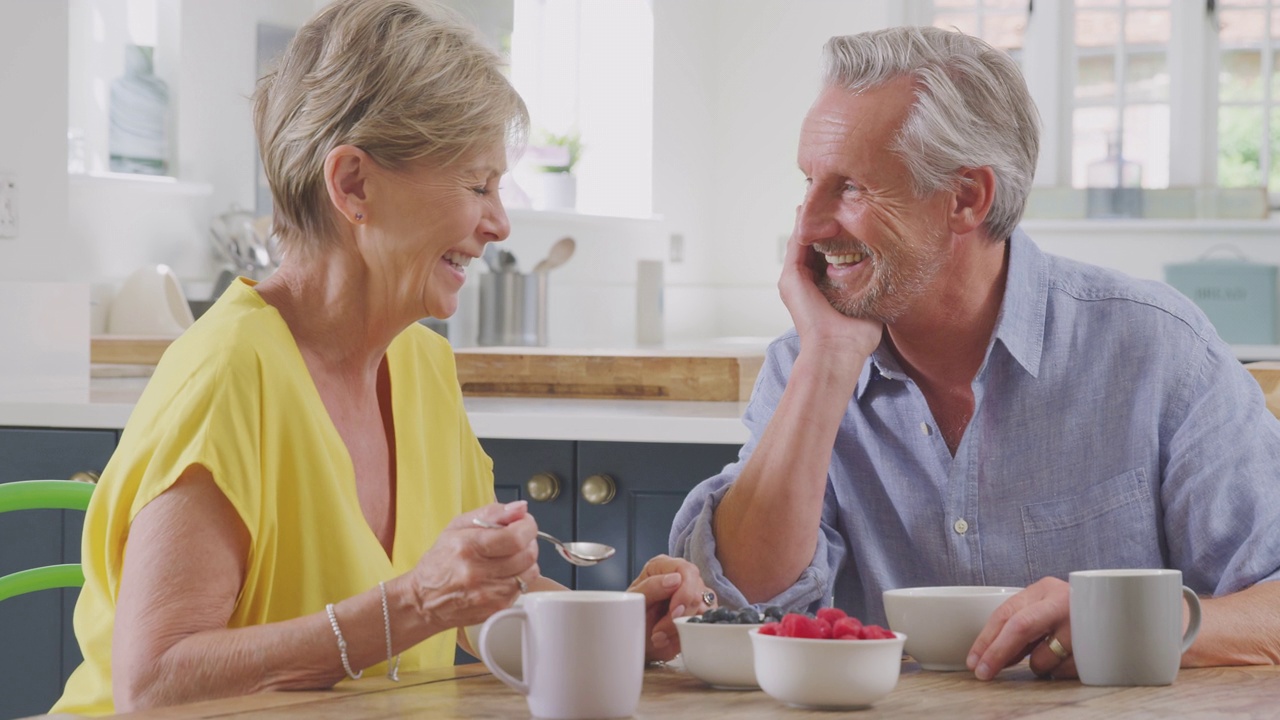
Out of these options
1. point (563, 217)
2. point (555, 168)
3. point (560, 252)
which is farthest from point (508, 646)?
point (555, 168)

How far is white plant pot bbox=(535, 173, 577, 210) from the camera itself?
16.1 ft

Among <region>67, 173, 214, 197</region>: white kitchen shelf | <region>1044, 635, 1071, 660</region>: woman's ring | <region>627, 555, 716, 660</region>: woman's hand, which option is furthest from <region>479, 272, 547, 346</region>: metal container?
<region>1044, 635, 1071, 660</region>: woman's ring

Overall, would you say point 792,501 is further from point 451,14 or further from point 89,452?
point 89,452

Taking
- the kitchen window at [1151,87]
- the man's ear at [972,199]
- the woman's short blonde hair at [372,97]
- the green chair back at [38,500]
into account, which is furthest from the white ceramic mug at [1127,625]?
the kitchen window at [1151,87]

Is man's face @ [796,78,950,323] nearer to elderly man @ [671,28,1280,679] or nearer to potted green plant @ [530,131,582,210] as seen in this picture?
→ elderly man @ [671,28,1280,679]

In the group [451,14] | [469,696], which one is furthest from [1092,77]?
[469,696]

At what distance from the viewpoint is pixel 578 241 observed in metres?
5.06

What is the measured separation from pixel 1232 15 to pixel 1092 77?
0.53 m

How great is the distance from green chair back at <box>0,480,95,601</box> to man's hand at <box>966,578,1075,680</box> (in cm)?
91

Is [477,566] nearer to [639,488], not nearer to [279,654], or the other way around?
[279,654]

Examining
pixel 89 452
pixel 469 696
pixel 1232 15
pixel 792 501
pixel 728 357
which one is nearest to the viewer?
pixel 469 696

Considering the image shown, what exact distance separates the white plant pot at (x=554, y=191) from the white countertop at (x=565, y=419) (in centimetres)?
253

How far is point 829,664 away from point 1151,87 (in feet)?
16.7

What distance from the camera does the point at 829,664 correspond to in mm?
1011
